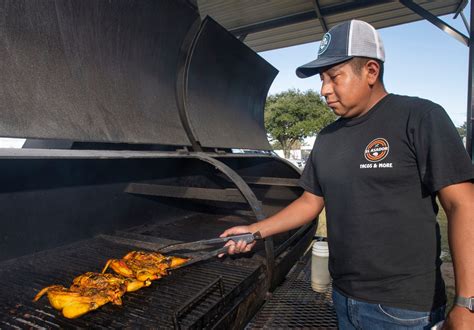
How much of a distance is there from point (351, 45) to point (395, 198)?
78 centimetres

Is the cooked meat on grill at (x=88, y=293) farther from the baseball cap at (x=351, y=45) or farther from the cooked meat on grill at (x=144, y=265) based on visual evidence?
the baseball cap at (x=351, y=45)

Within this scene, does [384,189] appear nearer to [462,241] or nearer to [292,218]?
[462,241]

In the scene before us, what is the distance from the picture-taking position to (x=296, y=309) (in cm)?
278

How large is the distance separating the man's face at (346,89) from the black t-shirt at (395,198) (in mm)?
72

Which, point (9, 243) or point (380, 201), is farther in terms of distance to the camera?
point (9, 243)

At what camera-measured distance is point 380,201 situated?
4.93 feet

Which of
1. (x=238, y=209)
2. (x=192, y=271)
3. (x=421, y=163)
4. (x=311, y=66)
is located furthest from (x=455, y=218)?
(x=238, y=209)

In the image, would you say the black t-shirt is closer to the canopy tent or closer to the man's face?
the man's face

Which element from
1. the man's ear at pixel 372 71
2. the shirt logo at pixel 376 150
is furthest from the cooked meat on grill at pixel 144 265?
the man's ear at pixel 372 71

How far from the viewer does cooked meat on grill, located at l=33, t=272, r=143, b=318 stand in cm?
196

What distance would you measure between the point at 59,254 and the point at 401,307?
288 cm

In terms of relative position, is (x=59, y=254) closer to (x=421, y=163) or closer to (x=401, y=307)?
(x=401, y=307)

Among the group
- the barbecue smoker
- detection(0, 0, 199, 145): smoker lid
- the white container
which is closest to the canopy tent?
the barbecue smoker

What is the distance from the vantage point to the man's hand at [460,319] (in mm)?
1167
